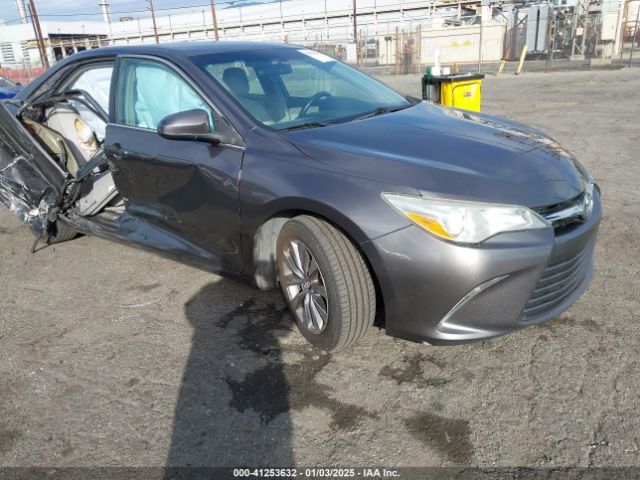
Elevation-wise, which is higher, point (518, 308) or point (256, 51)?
point (256, 51)

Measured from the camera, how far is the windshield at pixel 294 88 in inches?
122

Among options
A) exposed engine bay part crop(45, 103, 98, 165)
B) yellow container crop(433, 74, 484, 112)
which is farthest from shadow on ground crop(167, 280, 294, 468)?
yellow container crop(433, 74, 484, 112)

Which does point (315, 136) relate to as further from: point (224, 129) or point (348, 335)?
point (348, 335)

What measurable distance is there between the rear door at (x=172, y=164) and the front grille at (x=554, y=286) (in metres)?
1.61

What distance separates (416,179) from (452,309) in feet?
2.00

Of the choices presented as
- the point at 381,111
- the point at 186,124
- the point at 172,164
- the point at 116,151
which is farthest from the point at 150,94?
the point at 381,111

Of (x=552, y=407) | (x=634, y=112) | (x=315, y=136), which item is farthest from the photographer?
(x=634, y=112)

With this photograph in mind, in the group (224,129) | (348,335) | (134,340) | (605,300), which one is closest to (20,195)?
(134,340)

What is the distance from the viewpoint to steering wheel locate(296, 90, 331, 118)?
3198 mm

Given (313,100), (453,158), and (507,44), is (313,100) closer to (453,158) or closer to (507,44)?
(453,158)

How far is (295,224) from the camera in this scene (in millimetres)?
2684

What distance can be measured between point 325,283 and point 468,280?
69 centimetres

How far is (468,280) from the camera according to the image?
7.42 ft

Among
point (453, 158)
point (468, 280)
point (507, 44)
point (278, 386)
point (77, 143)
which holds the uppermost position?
point (453, 158)
